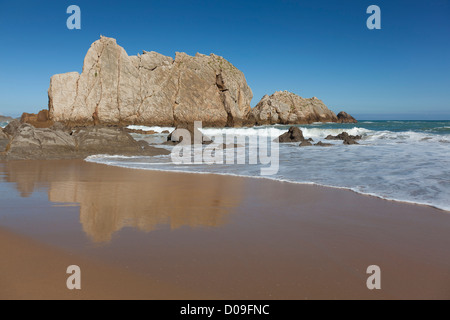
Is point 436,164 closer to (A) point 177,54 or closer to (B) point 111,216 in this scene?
(B) point 111,216

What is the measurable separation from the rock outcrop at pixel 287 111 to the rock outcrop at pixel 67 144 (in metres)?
45.8

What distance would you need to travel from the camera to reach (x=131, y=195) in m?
5.96

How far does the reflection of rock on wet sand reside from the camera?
4328mm

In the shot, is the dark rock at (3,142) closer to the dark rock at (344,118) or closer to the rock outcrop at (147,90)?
the rock outcrop at (147,90)

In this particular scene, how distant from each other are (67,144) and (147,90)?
3983 cm

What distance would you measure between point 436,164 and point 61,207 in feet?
31.0

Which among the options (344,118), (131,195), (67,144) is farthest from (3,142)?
(344,118)

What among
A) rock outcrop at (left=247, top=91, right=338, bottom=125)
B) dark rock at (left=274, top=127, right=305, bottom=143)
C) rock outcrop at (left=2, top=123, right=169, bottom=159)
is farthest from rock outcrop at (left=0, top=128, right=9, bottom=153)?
rock outcrop at (left=247, top=91, right=338, bottom=125)

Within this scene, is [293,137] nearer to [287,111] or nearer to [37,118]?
[37,118]

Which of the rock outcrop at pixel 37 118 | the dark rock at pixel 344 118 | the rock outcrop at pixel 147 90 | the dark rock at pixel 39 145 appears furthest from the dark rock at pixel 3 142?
the dark rock at pixel 344 118

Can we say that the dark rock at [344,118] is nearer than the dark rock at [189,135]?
No

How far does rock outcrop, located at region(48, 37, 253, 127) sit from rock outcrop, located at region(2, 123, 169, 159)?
118 feet

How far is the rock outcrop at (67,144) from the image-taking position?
11914 mm
